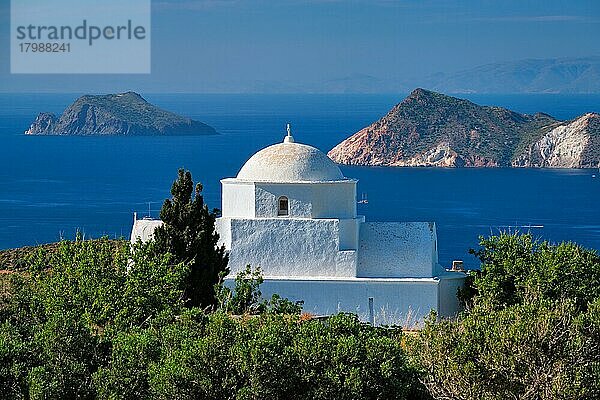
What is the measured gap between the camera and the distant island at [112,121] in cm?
17912

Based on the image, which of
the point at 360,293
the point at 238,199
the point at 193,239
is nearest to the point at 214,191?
the point at 238,199

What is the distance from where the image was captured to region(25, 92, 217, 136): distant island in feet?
588

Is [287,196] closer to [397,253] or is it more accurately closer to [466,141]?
[397,253]

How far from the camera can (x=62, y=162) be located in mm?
133125

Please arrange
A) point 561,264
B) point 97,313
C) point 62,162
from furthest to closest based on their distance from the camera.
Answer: point 62,162 → point 561,264 → point 97,313

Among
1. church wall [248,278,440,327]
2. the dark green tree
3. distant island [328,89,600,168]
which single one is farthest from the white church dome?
distant island [328,89,600,168]

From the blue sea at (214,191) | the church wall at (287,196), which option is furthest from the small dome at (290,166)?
the blue sea at (214,191)

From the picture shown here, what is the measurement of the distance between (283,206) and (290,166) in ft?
2.98

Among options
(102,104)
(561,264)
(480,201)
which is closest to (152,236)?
(561,264)

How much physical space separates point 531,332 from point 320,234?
33.4 feet

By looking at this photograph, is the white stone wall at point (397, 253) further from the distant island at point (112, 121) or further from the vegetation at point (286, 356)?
the distant island at point (112, 121)

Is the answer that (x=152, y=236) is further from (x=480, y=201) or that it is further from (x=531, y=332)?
(x=480, y=201)

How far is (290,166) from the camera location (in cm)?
2614

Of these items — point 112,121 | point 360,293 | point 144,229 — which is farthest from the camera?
point 112,121
